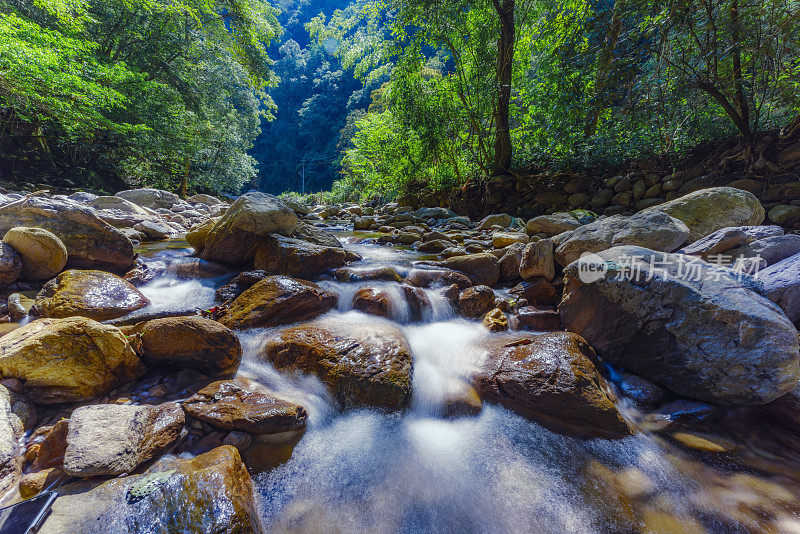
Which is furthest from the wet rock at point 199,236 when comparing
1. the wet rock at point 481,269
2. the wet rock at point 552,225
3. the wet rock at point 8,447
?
the wet rock at point 552,225

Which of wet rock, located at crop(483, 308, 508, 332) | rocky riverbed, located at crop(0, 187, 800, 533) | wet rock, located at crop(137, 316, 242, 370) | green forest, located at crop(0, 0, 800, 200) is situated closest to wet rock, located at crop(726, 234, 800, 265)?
rocky riverbed, located at crop(0, 187, 800, 533)

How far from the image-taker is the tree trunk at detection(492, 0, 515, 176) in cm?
722

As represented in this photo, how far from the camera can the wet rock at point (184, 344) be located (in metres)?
1.93

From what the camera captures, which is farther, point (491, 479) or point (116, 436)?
point (491, 479)

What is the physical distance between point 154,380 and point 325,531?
1.60m

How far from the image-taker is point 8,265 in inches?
103

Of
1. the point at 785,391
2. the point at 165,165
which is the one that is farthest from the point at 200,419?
the point at 165,165

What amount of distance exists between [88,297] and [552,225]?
664 centimetres

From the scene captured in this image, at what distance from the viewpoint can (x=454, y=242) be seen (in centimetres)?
603

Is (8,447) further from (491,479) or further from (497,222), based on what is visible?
(497,222)

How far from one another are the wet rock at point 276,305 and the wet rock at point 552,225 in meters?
4.56

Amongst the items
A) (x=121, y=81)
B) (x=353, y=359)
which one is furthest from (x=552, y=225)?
(x=121, y=81)

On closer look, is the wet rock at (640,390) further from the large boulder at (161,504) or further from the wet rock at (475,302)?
the large boulder at (161,504)

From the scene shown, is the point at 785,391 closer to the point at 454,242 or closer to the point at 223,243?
the point at 454,242
